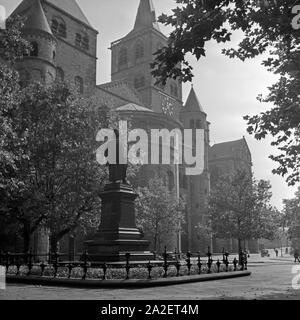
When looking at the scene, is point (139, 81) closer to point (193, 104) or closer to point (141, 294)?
point (193, 104)

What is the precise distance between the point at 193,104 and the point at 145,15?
17.7m

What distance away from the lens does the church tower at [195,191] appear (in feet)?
208

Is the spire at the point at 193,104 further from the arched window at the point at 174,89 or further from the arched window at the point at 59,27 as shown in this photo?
the arched window at the point at 59,27

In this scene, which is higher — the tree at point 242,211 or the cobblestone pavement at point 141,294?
the tree at point 242,211

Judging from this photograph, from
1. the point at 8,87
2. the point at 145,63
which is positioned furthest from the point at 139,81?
the point at 8,87

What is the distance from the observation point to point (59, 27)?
156 feet

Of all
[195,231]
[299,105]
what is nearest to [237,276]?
[299,105]

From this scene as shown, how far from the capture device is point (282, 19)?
876 cm

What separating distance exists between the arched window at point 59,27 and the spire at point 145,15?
26.6m

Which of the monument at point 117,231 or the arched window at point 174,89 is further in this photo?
the arched window at point 174,89

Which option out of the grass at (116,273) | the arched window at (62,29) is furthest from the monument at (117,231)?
the arched window at (62,29)

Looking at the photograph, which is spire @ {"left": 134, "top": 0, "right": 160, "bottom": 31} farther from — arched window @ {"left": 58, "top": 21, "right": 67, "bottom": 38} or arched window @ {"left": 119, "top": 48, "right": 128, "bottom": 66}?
arched window @ {"left": 58, "top": 21, "right": 67, "bottom": 38}

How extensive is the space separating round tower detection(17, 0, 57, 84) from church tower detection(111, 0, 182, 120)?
28332 mm

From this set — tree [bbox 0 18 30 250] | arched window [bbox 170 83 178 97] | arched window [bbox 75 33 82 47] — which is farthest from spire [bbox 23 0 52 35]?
arched window [bbox 170 83 178 97]
